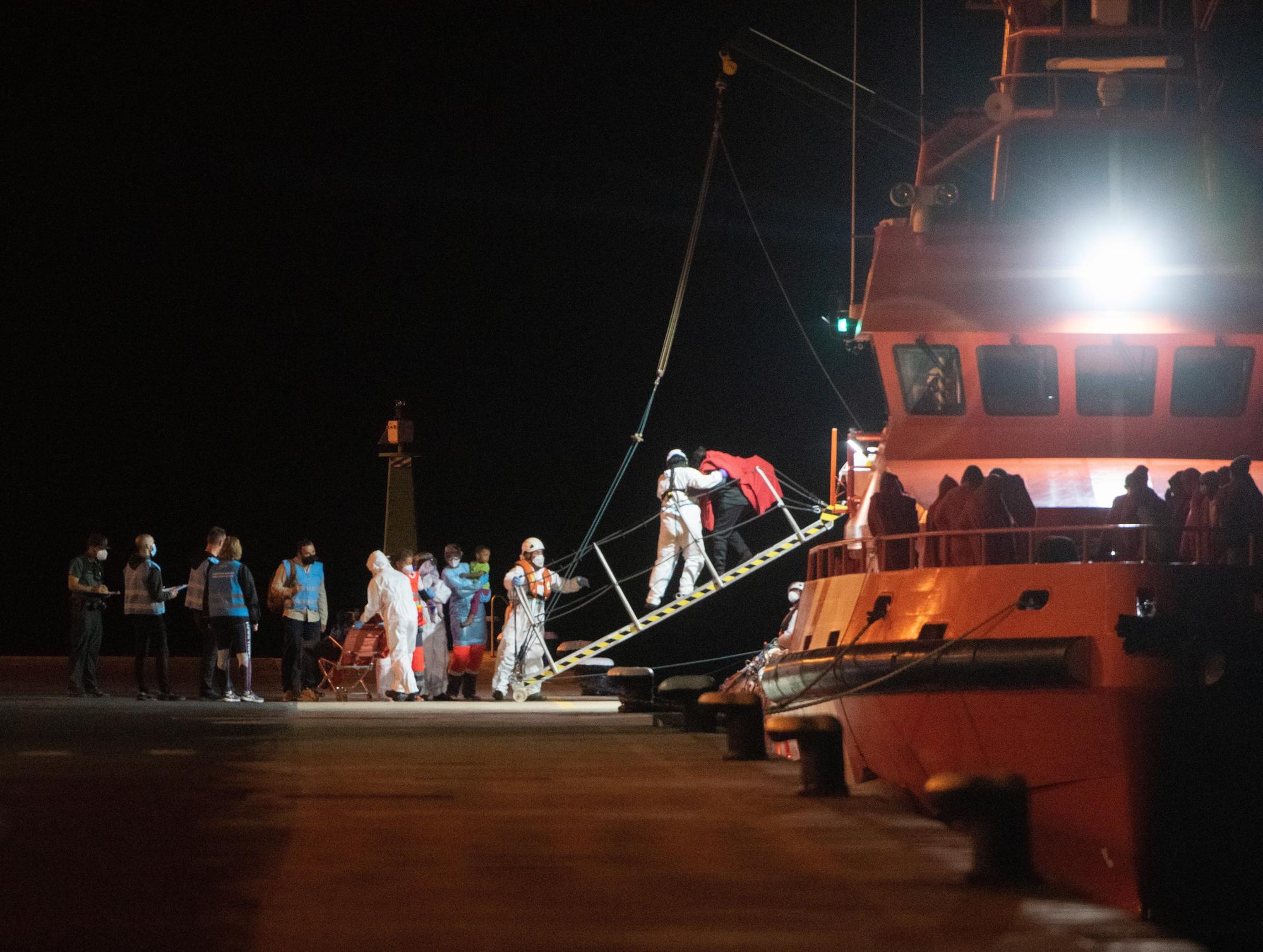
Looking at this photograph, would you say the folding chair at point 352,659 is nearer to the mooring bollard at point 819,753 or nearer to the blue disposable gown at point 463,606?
the blue disposable gown at point 463,606

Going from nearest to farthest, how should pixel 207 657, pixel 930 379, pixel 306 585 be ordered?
pixel 930 379
pixel 306 585
pixel 207 657

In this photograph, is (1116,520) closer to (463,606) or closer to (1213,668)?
(1213,668)

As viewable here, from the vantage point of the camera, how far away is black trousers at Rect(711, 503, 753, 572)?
22.3m

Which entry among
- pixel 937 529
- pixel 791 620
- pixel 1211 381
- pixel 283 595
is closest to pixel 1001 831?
pixel 937 529

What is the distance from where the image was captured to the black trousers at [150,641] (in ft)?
65.5

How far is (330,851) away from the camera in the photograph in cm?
831

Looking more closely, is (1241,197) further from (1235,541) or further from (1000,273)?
(1235,541)

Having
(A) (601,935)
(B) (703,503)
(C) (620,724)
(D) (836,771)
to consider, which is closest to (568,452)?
(B) (703,503)

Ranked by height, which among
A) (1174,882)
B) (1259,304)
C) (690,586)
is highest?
(1259,304)

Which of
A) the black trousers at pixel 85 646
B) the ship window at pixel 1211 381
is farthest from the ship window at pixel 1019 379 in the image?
the black trousers at pixel 85 646

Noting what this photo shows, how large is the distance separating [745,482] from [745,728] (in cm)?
921

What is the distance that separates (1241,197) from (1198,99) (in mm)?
935

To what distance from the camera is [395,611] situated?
20453mm

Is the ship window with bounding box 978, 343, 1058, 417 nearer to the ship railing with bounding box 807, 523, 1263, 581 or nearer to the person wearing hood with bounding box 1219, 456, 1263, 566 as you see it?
the ship railing with bounding box 807, 523, 1263, 581
